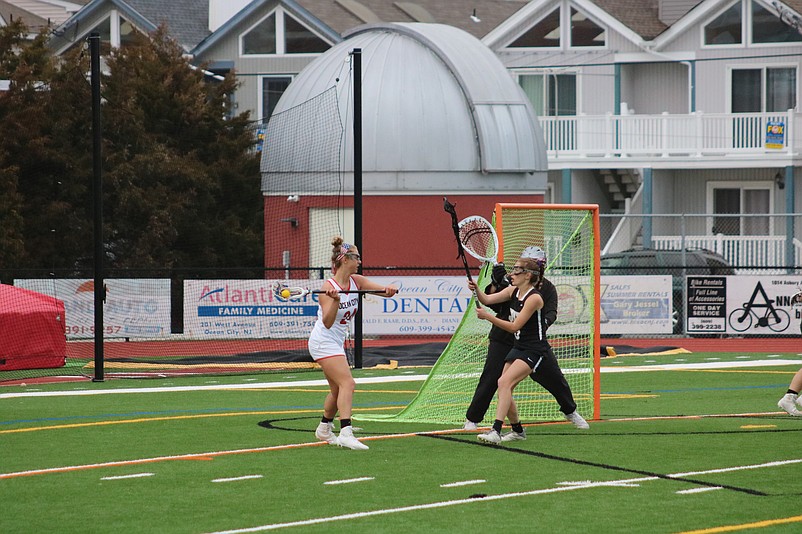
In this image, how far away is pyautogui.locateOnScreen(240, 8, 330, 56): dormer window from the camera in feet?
153

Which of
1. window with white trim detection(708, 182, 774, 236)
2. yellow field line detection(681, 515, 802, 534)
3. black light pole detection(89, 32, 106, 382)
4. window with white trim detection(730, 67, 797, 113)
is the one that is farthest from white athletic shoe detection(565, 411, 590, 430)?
window with white trim detection(730, 67, 797, 113)

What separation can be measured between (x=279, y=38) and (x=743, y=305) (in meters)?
22.7

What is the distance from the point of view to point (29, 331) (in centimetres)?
2242

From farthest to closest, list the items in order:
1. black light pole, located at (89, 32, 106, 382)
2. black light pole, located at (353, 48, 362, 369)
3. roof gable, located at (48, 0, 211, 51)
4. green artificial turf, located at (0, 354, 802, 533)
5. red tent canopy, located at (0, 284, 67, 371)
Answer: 1. roof gable, located at (48, 0, 211, 51)
2. black light pole, located at (353, 48, 362, 369)
3. red tent canopy, located at (0, 284, 67, 371)
4. black light pole, located at (89, 32, 106, 382)
5. green artificial turf, located at (0, 354, 802, 533)

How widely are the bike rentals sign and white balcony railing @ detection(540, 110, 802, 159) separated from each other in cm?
984

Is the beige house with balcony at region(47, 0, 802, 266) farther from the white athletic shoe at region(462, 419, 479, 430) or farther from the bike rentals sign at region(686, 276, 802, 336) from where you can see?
the white athletic shoe at region(462, 419, 479, 430)

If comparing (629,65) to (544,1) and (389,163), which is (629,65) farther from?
(389,163)

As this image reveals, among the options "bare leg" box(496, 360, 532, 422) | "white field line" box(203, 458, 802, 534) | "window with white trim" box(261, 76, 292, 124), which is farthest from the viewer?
"window with white trim" box(261, 76, 292, 124)

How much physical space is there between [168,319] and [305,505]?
1911 cm

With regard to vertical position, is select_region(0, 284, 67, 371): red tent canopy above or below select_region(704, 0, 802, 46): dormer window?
below

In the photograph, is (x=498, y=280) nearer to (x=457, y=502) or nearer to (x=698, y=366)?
(x=457, y=502)

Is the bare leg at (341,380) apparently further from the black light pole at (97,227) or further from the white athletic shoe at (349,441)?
the black light pole at (97,227)

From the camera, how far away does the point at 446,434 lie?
1320 cm

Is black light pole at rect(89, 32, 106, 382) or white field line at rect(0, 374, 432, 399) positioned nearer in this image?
white field line at rect(0, 374, 432, 399)
